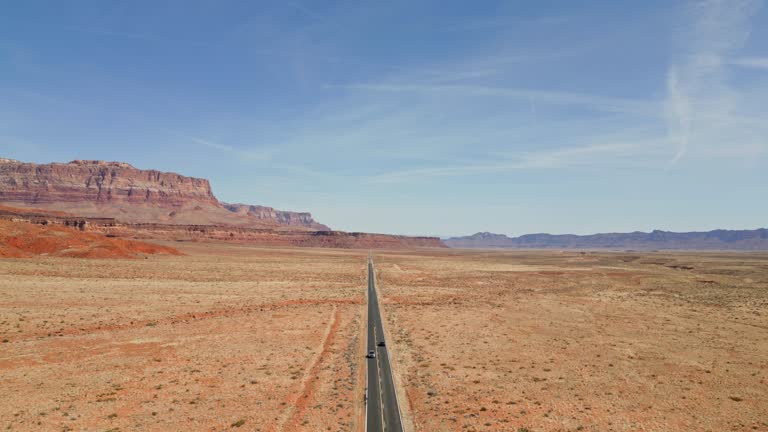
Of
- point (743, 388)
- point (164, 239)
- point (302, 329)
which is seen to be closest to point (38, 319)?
point (302, 329)

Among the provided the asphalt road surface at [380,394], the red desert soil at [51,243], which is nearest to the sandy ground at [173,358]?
the asphalt road surface at [380,394]

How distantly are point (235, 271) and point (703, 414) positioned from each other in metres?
79.3

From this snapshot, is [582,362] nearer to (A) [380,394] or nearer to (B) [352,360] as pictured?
(A) [380,394]

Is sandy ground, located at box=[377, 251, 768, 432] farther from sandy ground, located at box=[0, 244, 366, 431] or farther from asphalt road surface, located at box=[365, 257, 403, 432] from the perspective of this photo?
sandy ground, located at box=[0, 244, 366, 431]

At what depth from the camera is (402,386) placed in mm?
24422

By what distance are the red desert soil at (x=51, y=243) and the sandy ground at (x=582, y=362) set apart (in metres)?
73.8

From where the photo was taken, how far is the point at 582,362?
29.3m

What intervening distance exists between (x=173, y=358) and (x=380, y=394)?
15.7 metres

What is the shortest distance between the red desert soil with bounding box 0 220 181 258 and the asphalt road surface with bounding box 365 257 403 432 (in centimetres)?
8296

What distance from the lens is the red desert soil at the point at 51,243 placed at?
81.1 metres

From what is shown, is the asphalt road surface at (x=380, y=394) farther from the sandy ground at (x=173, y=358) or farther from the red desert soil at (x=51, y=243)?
the red desert soil at (x=51, y=243)

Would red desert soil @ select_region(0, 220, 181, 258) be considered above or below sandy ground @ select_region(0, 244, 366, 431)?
above

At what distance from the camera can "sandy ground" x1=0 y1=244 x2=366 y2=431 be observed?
64.2 feet

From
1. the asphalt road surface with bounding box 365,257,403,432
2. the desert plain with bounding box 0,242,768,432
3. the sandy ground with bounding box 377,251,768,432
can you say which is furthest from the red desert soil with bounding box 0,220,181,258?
the asphalt road surface with bounding box 365,257,403,432
